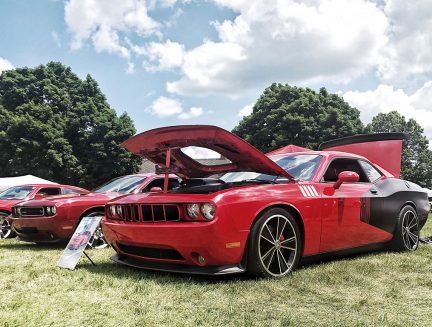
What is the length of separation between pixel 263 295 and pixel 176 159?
234 centimetres

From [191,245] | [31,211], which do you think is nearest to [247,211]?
[191,245]

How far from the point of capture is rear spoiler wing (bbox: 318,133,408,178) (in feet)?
27.8

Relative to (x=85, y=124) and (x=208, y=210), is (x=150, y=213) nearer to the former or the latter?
(x=208, y=210)

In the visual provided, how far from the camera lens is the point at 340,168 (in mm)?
5574

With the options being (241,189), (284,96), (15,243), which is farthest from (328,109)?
(241,189)

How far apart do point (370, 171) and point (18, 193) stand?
8.74 m

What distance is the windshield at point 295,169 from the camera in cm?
489

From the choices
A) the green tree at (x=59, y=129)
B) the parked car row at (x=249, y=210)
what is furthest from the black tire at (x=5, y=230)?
the green tree at (x=59, y=129)

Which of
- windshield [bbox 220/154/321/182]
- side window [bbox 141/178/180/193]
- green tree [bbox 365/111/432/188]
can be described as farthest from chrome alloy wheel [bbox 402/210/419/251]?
green tree [bbox 365/111/432/188]

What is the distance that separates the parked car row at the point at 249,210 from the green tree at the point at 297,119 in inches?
1043

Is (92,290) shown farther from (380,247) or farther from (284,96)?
(284,96)

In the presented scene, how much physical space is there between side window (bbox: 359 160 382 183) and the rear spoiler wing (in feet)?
Answer: 8.26

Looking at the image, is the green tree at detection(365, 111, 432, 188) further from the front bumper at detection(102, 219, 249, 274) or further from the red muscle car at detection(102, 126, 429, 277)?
the front bumper at detection(102, 219, 249, 274)

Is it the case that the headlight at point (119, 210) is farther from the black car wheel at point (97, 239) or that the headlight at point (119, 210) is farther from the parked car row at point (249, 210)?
the black car wheel at point (97, 239)
